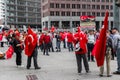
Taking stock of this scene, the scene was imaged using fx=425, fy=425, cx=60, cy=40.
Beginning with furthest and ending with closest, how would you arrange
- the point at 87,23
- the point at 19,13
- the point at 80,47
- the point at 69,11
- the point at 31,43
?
the point at 19,13 → the point at 69,11 → the point at 87,23 → the point at 31,43 → the point at 80,47

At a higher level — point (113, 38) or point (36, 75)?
point (113, 38)

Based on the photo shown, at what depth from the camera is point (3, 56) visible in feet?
80.8

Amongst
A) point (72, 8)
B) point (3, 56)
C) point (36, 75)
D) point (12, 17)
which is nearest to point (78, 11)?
point (72, 8)

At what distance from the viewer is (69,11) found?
136625mm

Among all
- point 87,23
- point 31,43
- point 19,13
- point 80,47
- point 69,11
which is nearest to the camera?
point 80,47

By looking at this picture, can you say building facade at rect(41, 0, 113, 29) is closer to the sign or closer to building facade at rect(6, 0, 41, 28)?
building facade at rect(6, 0, 41, 28)

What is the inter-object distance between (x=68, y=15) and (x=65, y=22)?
251 cm

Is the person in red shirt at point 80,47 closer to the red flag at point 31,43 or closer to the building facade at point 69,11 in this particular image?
the red flag at point 31,43

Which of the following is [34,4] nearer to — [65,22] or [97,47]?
[65,22]

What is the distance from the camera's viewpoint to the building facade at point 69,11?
13412 centimetres

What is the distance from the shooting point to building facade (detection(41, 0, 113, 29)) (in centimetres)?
13412

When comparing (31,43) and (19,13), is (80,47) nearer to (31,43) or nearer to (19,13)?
(31,43)

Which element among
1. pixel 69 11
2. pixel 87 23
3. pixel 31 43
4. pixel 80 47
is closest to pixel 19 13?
pixel 69 11

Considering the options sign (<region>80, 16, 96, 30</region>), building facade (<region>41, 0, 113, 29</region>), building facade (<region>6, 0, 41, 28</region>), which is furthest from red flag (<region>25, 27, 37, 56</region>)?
building facade (<region>6, 0, 41, 28</region>)
